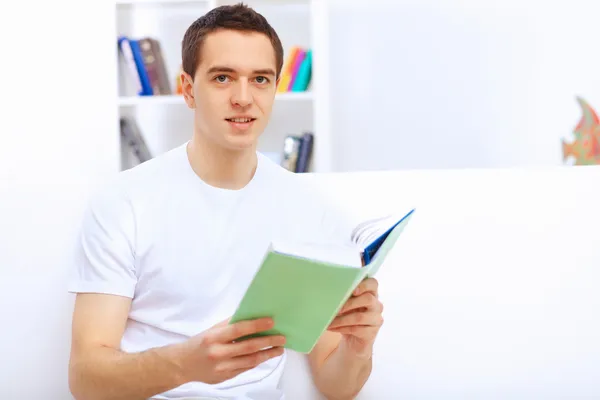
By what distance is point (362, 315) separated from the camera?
129cm

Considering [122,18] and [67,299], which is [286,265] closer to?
[67,299]

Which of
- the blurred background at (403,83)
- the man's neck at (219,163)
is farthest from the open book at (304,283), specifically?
the blurred background at (403,83)

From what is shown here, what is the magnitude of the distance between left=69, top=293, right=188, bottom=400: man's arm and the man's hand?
28cm

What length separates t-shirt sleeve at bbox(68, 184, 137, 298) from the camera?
1370 mm

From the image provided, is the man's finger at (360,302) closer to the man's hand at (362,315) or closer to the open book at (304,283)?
the man's hand at (362,315)

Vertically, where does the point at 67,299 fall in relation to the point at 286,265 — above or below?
below

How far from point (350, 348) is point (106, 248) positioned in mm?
473

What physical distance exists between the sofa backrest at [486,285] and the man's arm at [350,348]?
60 mm

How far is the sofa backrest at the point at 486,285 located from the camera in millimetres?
1574

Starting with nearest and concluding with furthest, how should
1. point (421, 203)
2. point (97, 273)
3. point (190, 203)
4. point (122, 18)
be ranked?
point (97, 273)
point (190, 203)
point (421, 203)
point (122, 18)

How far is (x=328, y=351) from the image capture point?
1.54 m

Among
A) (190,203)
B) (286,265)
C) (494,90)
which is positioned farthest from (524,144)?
(286,265)

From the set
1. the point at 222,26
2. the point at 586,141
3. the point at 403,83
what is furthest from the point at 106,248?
the point at 403,83

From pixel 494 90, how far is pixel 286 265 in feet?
12.2
